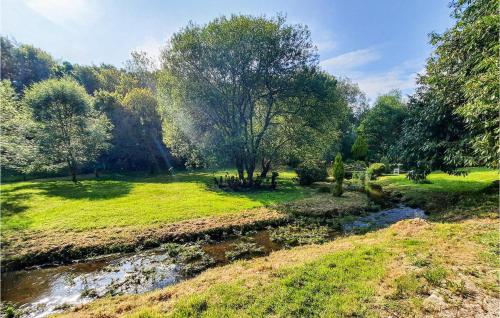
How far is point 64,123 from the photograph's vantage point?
1142 inches

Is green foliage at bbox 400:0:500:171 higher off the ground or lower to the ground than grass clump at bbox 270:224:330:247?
higher

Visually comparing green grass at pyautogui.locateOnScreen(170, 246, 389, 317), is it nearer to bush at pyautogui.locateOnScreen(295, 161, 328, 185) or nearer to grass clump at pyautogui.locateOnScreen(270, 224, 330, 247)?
grass clump at pyautogui.locateOnScreen(270, 224, 330, 247)

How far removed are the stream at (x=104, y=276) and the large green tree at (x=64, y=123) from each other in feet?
75.3

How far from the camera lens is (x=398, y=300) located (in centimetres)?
539

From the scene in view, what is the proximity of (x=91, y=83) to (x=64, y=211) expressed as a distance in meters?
52.1

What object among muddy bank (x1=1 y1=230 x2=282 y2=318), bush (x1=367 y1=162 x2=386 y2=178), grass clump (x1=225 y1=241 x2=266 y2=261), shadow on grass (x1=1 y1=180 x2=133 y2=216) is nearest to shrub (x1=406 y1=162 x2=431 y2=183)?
muddy bank (x1=1 y1=230 x2=282 y2=318)

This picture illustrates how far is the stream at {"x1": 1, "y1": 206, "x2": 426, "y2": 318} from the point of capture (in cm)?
745

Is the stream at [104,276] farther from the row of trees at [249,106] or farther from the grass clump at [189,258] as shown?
the row of trees at [249,106]

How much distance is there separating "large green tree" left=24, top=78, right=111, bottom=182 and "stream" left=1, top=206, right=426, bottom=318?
23.0 metres

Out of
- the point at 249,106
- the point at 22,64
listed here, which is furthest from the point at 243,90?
the point at 22,64

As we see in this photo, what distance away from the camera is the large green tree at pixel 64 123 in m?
27.3

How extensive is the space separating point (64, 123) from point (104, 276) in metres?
27.5

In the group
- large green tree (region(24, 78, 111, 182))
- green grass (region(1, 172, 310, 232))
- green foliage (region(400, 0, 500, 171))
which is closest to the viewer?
green foliage (region(400, 0, 500, 171))

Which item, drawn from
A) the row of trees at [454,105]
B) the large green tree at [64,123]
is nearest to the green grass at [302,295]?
the row of trees at [454,105]
